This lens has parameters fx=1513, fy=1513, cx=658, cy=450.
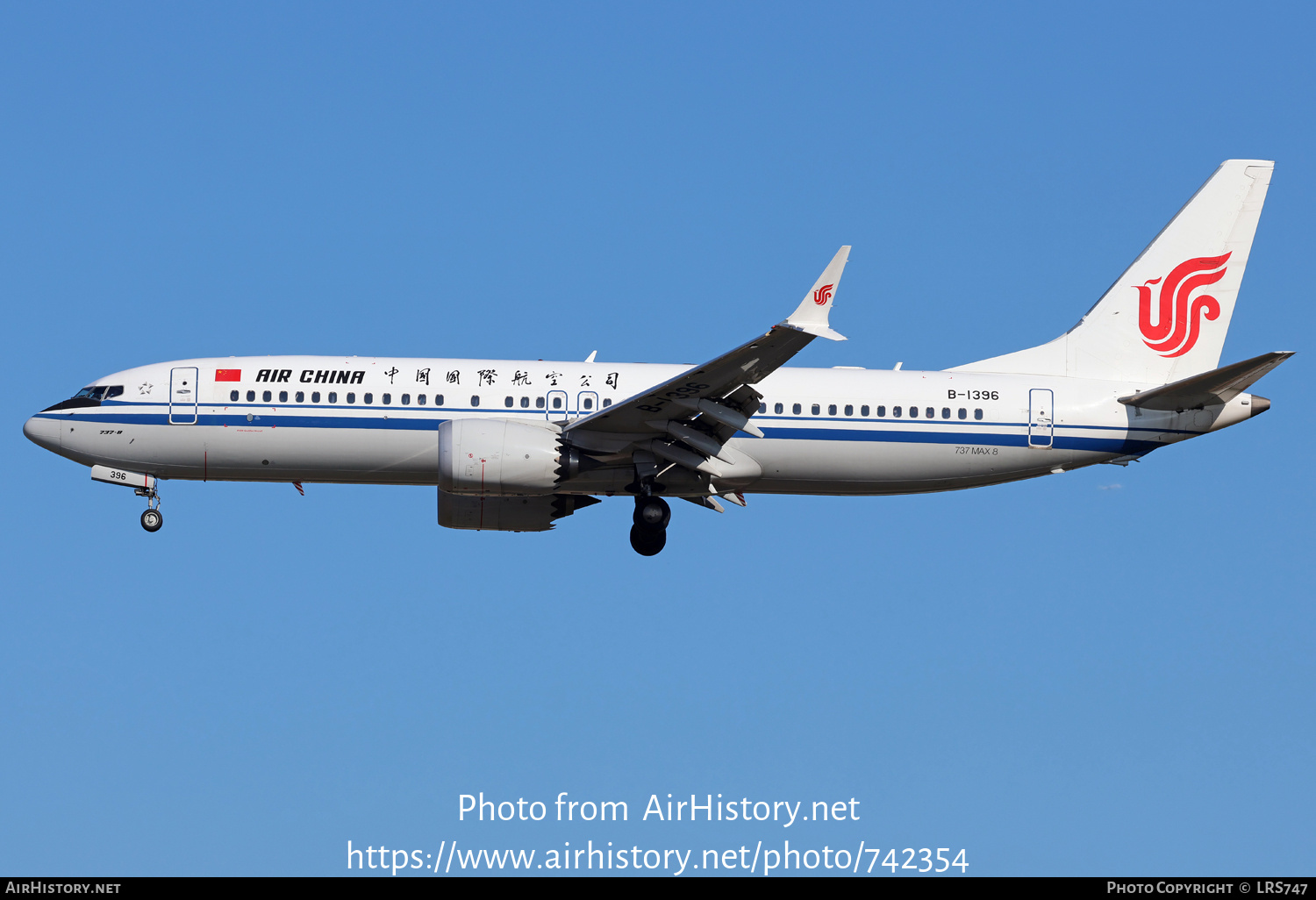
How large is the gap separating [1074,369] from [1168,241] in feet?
12.9

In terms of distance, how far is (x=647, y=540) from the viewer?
Result: 31.8 m

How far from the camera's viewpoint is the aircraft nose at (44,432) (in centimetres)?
3195

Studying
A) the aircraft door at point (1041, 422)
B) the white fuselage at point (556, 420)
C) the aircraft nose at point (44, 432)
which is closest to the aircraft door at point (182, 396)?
the white fuselage at point (556, 420)

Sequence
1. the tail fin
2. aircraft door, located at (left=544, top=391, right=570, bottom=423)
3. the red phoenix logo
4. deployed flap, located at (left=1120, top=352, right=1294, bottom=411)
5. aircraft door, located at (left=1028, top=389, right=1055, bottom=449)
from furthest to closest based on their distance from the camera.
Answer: the red phoenix logo, the tail fin, aircraft door, located at (left=1028, top=389, right=1055, bottom=449), aircraft door, located at (left=544, top=391, right=570, bottom=423), deployed flap, located at (left=1120, top=352, right=1294, bottom=411)

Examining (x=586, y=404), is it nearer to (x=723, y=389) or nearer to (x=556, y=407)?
(x=556, y=407)

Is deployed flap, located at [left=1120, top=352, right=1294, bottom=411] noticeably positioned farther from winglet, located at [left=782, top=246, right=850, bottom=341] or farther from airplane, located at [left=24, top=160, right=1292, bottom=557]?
winglet, located at [left=782, top=246, right=850, bottom=341]

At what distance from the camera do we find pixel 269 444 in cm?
3105

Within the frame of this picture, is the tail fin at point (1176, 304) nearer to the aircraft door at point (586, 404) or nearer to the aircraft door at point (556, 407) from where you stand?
the aircraft door at point (586, 404)

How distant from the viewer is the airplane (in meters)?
30.8

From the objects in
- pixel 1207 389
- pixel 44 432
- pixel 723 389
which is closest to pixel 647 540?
pixel 723 389

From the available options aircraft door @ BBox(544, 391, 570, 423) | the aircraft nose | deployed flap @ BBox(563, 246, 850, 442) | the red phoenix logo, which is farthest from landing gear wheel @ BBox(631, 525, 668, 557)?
the aircraft nose

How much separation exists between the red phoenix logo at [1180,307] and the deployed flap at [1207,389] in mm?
2349

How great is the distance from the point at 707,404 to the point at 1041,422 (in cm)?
762

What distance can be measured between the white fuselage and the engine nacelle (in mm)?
1061
